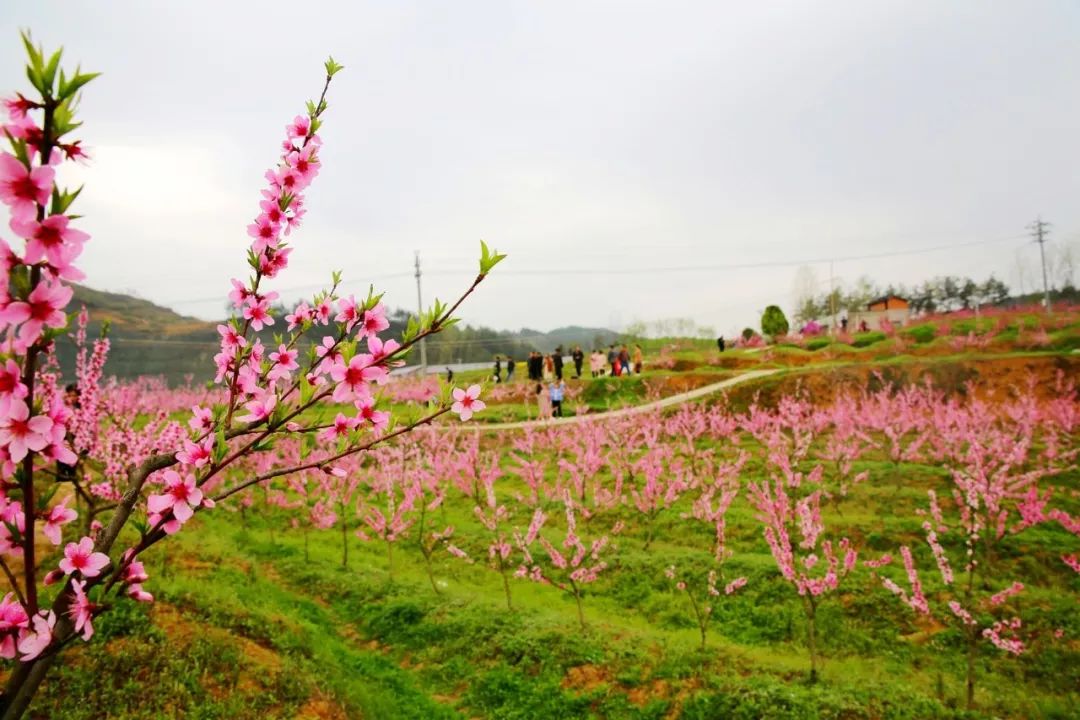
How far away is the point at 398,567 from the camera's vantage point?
37.8 feet

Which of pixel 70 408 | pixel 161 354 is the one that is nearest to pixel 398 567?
pixel 70 408

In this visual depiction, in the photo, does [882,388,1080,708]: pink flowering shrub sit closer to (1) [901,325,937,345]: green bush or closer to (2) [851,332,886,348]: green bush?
(1) [901,325,937,345]: green bush

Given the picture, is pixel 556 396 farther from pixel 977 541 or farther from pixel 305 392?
pixel 305 392

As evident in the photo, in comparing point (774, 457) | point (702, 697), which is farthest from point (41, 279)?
point (774, 457)

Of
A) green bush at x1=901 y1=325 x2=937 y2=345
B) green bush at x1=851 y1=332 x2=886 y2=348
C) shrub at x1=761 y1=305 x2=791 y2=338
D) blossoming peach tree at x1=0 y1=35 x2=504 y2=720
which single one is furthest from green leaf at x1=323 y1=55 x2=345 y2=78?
shrub at x1=761 y1=305 x2=791 y2=338

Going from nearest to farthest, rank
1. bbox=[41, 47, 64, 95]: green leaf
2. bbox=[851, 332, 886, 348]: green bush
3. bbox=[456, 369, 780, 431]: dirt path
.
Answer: bbox=[41, 47, 64, 95]: green leaf
bbox=[456, 369, 780, 431]: dirt path
bbox=[851, 332, 886, 348]: green bush

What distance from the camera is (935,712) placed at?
5738 mm

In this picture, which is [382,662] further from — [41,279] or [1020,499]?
[1020,499]

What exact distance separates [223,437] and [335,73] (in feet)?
5.92

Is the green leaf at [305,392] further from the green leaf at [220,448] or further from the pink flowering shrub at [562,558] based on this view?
the pink flowering shrub at [562,558]

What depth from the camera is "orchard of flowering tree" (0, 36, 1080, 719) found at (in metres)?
1.84

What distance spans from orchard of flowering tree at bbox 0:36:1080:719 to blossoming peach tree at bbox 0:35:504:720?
10 millimetres

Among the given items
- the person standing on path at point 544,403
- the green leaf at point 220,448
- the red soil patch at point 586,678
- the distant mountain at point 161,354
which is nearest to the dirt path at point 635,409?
the person standing on path at point 544,403

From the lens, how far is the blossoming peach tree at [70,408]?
1429 mm
